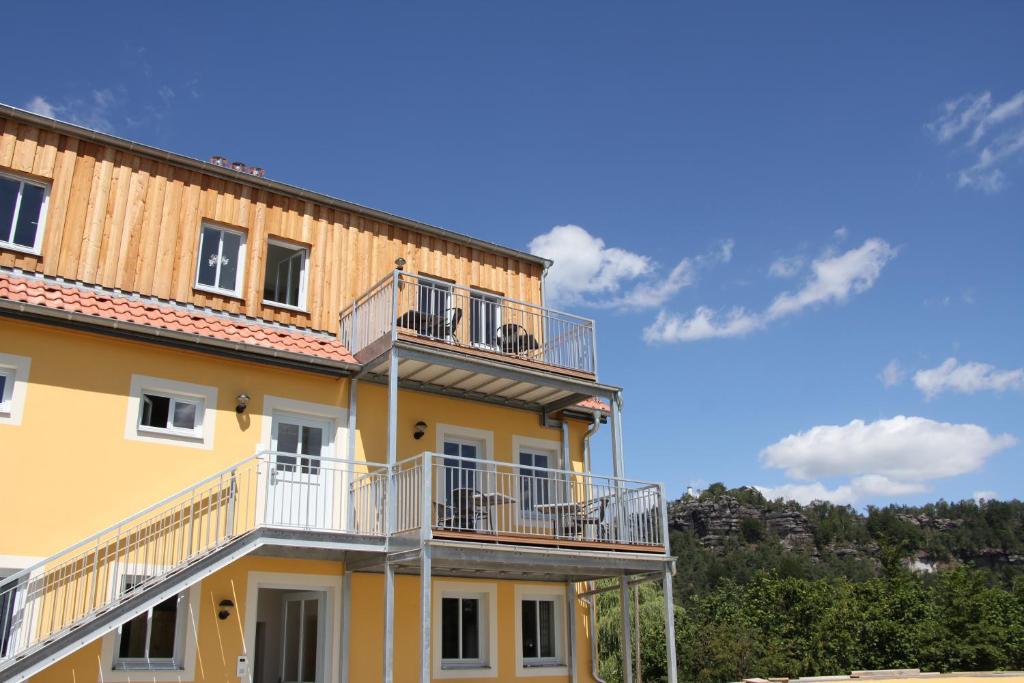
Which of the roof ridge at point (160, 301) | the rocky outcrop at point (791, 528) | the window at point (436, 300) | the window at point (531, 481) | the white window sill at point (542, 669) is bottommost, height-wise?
the white window sill at point (542, 669)

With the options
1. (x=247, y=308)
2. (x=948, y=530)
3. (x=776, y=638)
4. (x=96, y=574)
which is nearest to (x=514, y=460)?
(x=247, y=308)

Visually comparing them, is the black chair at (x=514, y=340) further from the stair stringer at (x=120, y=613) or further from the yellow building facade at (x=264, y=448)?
the stair stringer at (x=120, y=613)

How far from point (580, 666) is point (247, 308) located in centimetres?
845

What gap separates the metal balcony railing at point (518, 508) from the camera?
12375 millimetres

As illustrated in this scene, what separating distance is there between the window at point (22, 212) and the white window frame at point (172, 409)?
8.19 feet

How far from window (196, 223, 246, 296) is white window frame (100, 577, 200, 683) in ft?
15.3

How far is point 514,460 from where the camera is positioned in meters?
15.7

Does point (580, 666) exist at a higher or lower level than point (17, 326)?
lower

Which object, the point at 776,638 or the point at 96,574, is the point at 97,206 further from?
the point at 776,638

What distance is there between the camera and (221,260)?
14.1m

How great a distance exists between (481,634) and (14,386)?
810 centimetres

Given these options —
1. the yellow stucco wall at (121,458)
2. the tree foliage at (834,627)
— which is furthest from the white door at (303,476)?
Answer: the tree foliage at (834,627)

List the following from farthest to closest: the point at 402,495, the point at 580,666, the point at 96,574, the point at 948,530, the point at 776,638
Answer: the point at 948,530 → the point at 776,638 → the point at 580,666 → the point at 402,495 → the point at 96,574

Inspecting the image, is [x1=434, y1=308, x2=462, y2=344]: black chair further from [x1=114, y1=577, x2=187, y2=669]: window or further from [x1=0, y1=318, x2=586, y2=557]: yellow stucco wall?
[x1=114, y1=577, x2=187, y2=669]: window
